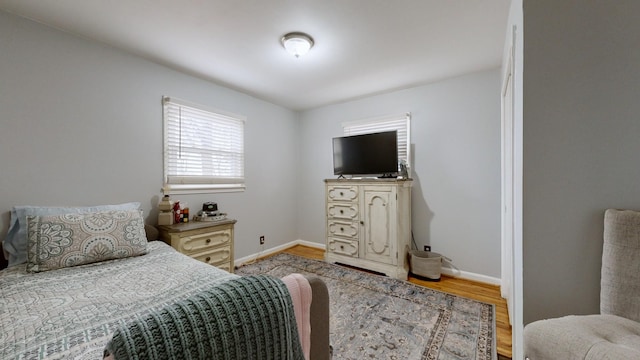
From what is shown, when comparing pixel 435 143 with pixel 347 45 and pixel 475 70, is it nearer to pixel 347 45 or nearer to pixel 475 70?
pixel 475 70

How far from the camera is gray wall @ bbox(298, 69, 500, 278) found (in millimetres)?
2713

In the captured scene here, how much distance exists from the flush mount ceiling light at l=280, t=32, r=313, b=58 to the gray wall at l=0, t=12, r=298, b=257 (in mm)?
1444

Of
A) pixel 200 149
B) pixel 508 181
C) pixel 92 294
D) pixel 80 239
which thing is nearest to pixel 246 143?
pixel 200 149

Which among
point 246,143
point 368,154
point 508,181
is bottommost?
point 508,181

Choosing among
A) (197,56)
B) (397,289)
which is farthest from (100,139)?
(397,289)

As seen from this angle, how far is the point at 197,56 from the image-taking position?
95.3 inches

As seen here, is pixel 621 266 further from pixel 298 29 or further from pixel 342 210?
pixel 342 210

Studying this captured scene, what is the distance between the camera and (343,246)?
129 inches

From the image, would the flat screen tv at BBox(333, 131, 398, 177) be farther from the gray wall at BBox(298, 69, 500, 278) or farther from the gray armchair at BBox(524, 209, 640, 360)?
the gray armchair at BBox(524, 209, 640, 360)

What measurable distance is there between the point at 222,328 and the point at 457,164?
305 cm

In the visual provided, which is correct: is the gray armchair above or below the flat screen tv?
below

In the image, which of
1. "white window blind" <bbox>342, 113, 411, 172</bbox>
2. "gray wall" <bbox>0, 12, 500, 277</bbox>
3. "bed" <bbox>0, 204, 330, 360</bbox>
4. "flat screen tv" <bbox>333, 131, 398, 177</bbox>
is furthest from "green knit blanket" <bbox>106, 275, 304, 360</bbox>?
"white window blind" <bbox>342, 113, 411, 172</bbox>

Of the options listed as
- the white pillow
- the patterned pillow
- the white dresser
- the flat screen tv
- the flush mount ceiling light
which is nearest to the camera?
the patterned pillow

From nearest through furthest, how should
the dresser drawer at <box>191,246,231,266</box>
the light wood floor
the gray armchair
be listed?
1. the gray armchair
2. the light wood floor
3. the dresser drawer at <box>191,246,231,266</box>
